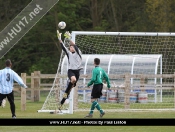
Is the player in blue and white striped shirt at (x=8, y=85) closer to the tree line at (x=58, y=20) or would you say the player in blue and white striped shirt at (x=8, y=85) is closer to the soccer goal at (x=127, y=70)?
the soccer goal at (x=127, y=70)

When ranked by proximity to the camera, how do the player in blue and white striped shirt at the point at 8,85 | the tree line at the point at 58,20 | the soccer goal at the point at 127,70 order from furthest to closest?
the tree line at the point at 58,20 < the soccer goal at the point at 127,70 < the player in blue and white striped shirt at the point at 8,85

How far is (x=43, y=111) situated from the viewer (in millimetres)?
22203

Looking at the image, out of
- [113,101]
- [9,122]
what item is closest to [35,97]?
[113,101]

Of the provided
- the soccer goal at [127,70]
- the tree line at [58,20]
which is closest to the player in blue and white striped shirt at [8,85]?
the soccer goal at [127,70]

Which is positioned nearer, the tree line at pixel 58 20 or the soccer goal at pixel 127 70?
the soccer goal at pixel 127 70

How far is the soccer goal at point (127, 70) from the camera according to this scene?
2389cm

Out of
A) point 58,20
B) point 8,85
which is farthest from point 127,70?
point 58,20

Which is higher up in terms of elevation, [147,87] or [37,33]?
[37,33]

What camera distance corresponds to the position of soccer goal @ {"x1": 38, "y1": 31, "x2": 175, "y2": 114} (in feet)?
78.4

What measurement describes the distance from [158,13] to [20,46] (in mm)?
12164

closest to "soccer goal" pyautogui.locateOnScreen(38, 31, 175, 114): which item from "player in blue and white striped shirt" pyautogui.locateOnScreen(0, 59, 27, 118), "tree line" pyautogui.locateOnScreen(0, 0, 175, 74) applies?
"player in blue and white striped shirt" pyautogui.locateOnScreen(0, 59, 27, 118)

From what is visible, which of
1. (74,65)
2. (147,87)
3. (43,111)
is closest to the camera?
(74,65)

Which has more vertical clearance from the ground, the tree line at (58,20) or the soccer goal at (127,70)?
the tree line at (58,20)

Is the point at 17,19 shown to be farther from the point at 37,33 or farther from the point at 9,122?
the point at 9,122
